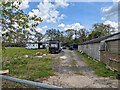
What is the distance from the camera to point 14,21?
2.52m

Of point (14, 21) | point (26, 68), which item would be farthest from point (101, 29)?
point (14, 21)

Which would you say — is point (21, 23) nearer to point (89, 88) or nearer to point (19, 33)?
point (19, 33)

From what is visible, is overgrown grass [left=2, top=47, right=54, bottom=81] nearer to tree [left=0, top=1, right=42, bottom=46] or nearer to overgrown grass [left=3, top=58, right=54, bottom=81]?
overgrown grass [left=3, top=58, right=54, bottom=81]

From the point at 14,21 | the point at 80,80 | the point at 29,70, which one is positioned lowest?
the point at 80,80

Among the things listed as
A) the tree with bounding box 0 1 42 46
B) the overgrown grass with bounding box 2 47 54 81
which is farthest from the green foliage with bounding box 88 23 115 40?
the tree with bounding box 0 1 42 46

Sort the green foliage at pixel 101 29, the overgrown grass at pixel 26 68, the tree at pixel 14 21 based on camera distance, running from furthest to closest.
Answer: the green foliage at pixel 101 29 → the overgrown grass at pixel 26 68 → the tree at pixel 14 21

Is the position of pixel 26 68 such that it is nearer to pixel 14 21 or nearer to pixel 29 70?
pixel 29 70

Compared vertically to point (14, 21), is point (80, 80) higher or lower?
lower

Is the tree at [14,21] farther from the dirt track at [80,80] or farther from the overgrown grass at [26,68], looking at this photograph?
the dirt track at [80,80]

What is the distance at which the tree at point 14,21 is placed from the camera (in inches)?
96.4

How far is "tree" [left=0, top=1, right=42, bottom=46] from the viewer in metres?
2.45

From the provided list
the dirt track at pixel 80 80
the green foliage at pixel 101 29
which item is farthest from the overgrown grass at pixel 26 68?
the green foliage at pixel 101 29

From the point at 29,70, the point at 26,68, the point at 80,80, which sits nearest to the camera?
the point at 80,80

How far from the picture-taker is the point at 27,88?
14.0 feet
